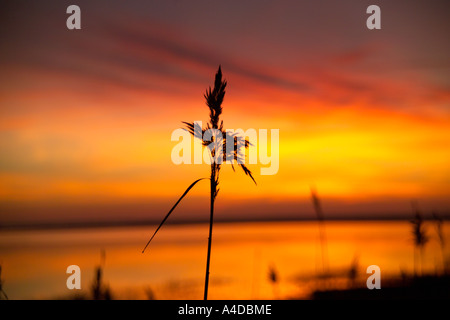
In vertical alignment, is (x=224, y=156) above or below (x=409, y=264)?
above

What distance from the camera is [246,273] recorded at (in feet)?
38.0

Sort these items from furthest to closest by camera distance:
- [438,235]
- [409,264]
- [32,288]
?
1. [409,264]
2. [32,288]
3. [438,235]
